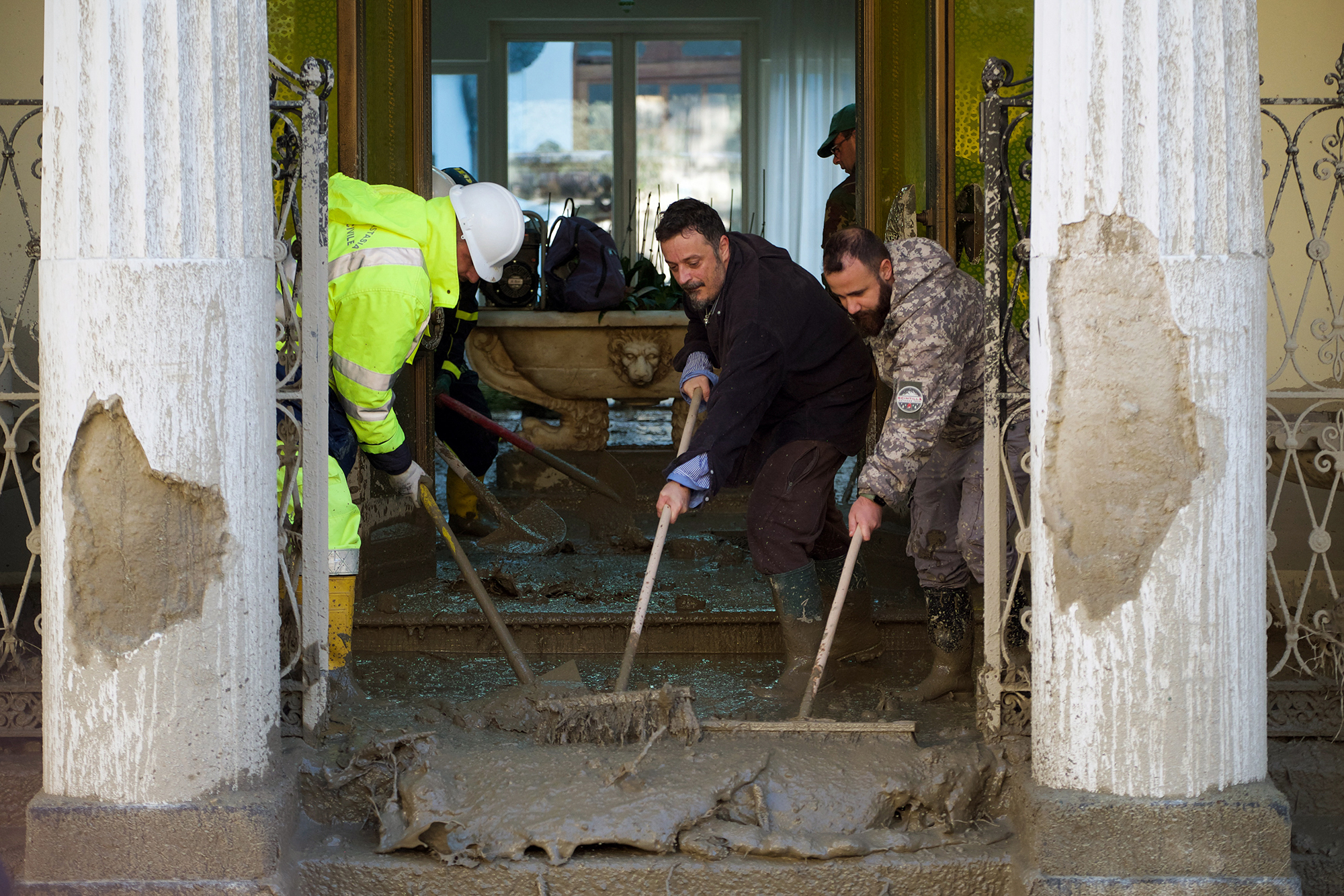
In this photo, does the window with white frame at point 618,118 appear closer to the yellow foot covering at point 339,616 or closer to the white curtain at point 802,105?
the white curtain at point 802,105

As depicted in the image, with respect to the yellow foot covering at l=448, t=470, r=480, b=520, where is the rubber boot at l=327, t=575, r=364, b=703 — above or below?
below

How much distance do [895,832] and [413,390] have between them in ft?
9.38

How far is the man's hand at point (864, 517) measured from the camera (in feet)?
11.2

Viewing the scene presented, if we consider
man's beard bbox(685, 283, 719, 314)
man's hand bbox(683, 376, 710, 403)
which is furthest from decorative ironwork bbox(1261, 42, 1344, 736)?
man's hand bbox(683, 376, 710, 403)

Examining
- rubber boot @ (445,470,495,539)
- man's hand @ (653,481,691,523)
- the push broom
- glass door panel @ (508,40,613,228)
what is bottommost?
the push broom

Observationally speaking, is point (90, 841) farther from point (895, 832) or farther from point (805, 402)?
point (805, 402)

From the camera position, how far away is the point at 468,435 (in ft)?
20.4

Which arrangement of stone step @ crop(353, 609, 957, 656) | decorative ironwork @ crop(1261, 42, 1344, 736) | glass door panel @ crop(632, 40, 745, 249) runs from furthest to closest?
glass door panel @ crop(632, 40, 745, 249)
stone step @ crop(353, 609, 957, 656)
decorative ironwork @ crop(1261, 42, 1344, 736)

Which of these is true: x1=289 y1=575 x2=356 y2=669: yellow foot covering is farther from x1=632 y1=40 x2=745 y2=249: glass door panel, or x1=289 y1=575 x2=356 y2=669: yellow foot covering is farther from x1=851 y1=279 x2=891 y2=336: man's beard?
x1=632 y1=40 x2=745 y2=249: glass door panel

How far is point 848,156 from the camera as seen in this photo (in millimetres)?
6191

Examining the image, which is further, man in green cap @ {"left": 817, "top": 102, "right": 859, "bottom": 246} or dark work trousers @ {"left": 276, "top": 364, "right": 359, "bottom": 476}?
man in green cap @ {"left": 817, "top": 102, "right": 859, "bottom": 246}

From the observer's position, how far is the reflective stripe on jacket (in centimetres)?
341

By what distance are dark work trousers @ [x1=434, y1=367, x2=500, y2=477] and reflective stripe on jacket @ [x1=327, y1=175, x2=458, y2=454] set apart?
8.31 ft

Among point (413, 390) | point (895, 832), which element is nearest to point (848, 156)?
point (413, 390)
